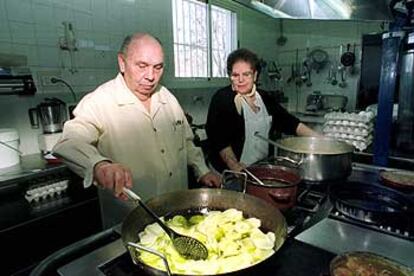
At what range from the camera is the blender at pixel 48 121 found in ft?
6.90

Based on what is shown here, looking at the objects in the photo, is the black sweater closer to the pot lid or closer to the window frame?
the pot lid

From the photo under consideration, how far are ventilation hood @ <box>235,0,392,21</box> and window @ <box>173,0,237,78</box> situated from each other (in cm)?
153

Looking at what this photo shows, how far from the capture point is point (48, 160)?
2006mm

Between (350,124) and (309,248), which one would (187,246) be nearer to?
(309,248)

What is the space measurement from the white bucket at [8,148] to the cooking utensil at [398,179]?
2160mm

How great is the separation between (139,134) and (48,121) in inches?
42.6

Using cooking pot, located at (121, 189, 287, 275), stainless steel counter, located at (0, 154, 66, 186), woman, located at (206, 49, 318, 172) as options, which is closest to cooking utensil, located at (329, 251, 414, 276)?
cooking pot, located at (121, 189, 287, 275)

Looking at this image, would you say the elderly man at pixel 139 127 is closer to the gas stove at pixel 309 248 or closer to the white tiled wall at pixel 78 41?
the gas stove at pixel 309 248

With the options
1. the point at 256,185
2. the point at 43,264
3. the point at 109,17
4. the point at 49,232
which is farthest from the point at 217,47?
the point at 43,264

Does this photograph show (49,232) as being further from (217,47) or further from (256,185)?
(217,47)

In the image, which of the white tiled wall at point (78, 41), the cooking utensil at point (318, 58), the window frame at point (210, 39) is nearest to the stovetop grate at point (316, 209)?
the white tiled wall at point (78, 41)

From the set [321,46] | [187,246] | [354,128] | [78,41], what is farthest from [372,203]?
[321,46]

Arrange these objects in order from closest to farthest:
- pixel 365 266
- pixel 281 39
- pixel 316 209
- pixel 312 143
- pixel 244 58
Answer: pixel 365 266 < pixel 316 209 < pixel 312 143 < pixel 244 58 < pixel 281 39

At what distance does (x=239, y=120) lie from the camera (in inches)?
74.2
